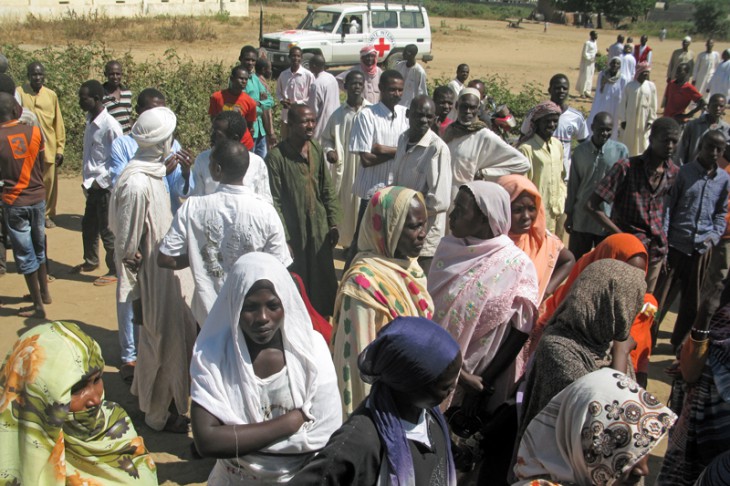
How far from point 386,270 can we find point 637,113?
31.2ft

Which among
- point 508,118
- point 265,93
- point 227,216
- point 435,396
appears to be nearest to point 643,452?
point 435,396

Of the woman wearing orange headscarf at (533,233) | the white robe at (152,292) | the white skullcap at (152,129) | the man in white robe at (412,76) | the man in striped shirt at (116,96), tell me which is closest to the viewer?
the woman wearing orange headscarf at (533,233)

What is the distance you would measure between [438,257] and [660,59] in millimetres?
33829

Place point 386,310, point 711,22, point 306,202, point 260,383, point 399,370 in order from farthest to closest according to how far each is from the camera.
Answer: point 711,22 < point 306,202 < point 386,310 < point 260,383 < point 399,370

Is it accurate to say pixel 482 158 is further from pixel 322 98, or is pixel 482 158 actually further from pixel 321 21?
pixel 321 21

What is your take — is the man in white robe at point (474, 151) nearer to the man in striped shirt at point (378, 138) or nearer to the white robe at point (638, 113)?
the man in striped shirt at point (378, 138)

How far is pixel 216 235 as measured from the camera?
4234mm

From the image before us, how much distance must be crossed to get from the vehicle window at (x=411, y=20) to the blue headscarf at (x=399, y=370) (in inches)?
812

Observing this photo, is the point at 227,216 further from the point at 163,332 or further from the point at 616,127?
the point at 616,127

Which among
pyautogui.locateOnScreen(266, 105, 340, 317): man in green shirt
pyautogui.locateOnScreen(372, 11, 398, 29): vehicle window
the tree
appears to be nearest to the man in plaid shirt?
pyautogui.locateOnScreen(266, 105, 340, 317): man in green shirt

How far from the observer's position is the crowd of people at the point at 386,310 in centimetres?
248

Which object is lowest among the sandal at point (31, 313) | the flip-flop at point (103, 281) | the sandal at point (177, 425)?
the sandal at point (177, 425)

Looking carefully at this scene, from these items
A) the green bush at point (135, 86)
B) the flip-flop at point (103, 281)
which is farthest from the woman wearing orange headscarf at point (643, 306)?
the green bush at point (135, 86)

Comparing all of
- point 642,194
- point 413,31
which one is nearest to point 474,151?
point 642,194
